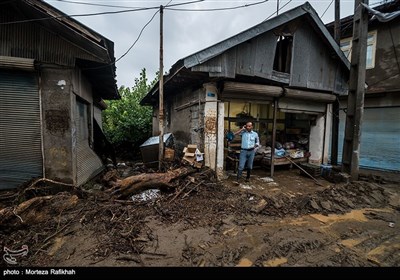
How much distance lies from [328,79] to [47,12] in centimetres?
949

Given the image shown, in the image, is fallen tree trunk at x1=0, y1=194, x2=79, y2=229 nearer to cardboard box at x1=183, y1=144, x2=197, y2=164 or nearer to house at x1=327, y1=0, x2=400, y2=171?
cardboard box at x1=183, y1=144, x2=197, y2=164

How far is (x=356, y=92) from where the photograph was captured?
22.1 feet

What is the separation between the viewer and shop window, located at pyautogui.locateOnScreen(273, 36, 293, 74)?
7219mm

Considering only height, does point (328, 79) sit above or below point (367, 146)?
above

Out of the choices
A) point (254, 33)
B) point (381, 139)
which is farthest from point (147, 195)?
point (381, 139)

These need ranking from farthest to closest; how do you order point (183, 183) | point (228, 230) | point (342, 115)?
point (342, 115)
point (183, 183)
point (228, 230)

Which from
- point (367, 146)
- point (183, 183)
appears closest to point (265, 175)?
point (183, 183)

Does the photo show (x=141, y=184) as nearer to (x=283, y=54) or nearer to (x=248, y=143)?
(x=248, y=143)

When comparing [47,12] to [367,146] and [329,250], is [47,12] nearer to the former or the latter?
[329,250]

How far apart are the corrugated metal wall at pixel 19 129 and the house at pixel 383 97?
13.1m

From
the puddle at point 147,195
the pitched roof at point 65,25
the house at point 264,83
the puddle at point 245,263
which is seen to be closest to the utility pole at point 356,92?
the house at point 264,83

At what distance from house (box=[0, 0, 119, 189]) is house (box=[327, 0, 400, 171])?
39.1ft

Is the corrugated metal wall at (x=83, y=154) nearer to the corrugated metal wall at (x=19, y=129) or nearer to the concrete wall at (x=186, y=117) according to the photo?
the corrugated metal wall at (x=19, y=129)

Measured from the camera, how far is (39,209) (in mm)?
3975
